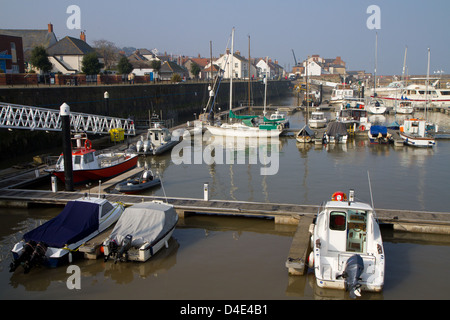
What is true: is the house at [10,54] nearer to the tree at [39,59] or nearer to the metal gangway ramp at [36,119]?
the tree at [39,59]

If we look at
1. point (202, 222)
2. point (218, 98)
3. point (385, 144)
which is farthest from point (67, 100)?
point (218, 98)

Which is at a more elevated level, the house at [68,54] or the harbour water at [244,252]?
the house at [68,54]

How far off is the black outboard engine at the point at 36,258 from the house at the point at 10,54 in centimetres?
4068

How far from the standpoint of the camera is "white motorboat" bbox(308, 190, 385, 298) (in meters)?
11.3

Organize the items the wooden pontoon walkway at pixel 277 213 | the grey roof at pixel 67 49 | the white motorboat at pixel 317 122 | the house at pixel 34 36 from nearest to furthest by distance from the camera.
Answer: the wooden pontoon walkway at pixel 277 213 < the white motorboat at pixel 317 122 < the grey roof at pixel 67 49 < the house at pixel 34 36

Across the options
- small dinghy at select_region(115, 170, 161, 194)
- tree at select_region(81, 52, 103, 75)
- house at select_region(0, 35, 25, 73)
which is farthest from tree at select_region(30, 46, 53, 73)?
small dinghy at select_region(115, 170, 161, 194)

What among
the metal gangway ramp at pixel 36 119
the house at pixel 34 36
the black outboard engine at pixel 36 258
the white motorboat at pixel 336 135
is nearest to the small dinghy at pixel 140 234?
the black outboard engine at pixel 36 258

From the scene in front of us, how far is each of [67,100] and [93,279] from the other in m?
29.3

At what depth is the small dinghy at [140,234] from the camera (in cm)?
1332

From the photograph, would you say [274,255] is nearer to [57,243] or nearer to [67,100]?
[57,243]

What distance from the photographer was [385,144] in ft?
123

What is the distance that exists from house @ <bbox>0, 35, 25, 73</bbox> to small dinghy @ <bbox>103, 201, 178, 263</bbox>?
40.6 m
